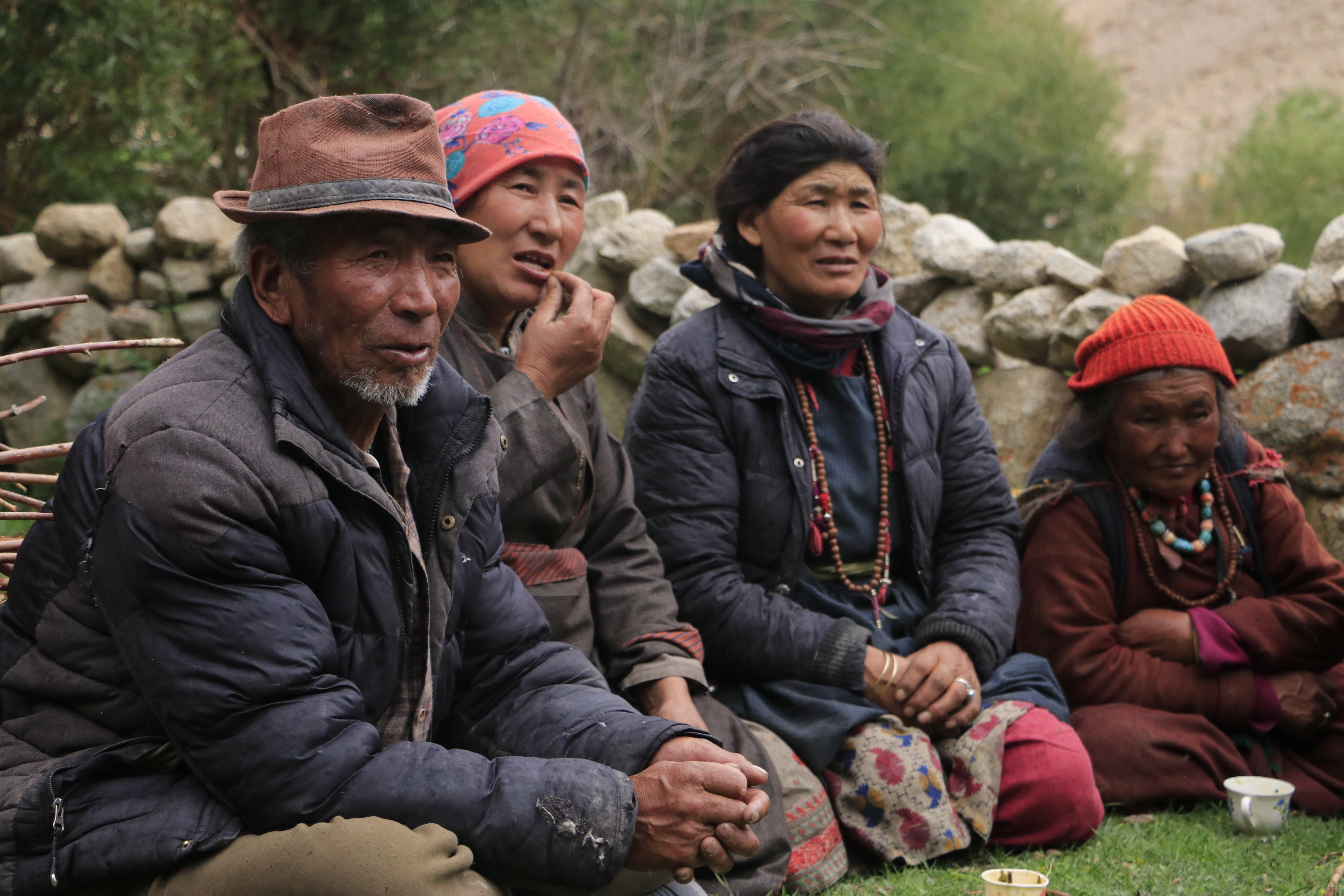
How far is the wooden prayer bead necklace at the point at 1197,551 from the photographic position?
378 centimetres

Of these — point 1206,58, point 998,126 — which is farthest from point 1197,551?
point 1206,58

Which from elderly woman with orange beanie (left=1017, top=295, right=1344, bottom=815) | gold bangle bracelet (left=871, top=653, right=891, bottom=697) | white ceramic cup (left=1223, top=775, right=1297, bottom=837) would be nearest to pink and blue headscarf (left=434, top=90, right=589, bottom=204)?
gold bangle bracelet (left=871, top=653, right=891, bottom=697)

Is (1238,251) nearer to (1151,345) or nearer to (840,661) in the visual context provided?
(1151,345)

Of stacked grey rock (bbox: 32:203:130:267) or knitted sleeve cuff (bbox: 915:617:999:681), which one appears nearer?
knitted sleeve cuff (bbox: 915:617:999:681)

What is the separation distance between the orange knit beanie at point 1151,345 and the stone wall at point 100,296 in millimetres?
5356

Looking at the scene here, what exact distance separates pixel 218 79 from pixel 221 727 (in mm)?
7698

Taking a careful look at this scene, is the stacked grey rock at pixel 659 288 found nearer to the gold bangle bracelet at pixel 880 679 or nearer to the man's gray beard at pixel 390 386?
the gold bangle bracelet at pixel 880 679

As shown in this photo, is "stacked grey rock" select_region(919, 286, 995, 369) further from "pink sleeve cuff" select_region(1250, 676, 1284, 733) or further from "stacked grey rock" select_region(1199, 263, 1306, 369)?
"pink sleeve cuff" select_region(1250, 676, 1284, 733)

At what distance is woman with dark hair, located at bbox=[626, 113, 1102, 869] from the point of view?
3242 mm

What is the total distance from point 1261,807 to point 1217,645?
526 mm

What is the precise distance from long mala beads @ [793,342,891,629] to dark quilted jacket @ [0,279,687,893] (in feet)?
5.11

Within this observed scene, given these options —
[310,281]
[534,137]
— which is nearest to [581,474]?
[534,137]

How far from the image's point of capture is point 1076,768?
3268 mm

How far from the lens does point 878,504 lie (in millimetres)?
3600
